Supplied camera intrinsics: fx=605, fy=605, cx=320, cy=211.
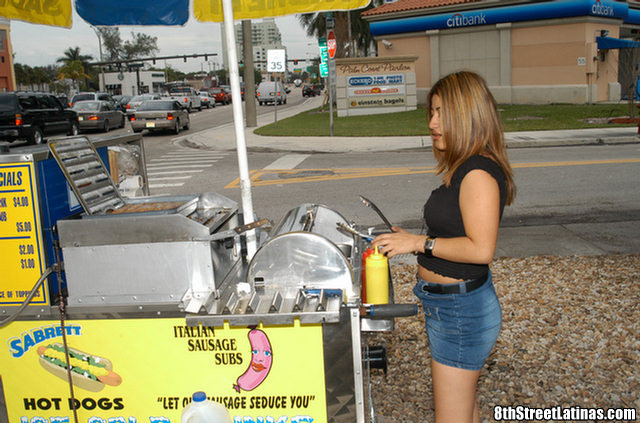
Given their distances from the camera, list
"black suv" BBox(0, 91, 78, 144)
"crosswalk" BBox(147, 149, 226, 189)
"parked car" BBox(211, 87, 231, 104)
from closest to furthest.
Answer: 1. "crosswalk" BBox(147, 149, 226, 189)
2. "black suv" BBox(0, 91, 78, 144)
3. "parked car" BBox(211, 87, 231, 104)

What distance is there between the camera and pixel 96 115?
27.4 meters

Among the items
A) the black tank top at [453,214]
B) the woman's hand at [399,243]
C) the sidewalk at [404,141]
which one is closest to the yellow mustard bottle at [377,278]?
the woman's hand at [399,243]

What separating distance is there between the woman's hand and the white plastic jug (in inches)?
38.3

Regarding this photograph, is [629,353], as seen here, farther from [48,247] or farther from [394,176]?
[394,176]

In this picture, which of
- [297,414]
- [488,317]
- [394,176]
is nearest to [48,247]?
[297,414]

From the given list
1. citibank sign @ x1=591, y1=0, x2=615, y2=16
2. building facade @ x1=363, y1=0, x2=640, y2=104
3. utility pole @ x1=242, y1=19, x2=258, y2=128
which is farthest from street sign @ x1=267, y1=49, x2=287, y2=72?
citibank sign @ x1=591, y1=0, x2=615, y2=16

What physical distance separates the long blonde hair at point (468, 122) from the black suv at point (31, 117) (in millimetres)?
21214

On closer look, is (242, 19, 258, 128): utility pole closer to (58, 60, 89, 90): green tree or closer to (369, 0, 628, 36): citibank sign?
(369, 0, 628, 36): citibank sign

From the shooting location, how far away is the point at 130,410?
2.76 meters

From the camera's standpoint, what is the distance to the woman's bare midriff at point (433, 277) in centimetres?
258

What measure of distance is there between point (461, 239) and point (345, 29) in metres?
33.7

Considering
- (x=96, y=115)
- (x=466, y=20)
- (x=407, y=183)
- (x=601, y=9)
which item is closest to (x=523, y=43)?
(x=466, y=20)

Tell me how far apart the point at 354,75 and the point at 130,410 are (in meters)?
25.8

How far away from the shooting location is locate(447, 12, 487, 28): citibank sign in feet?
96.8
